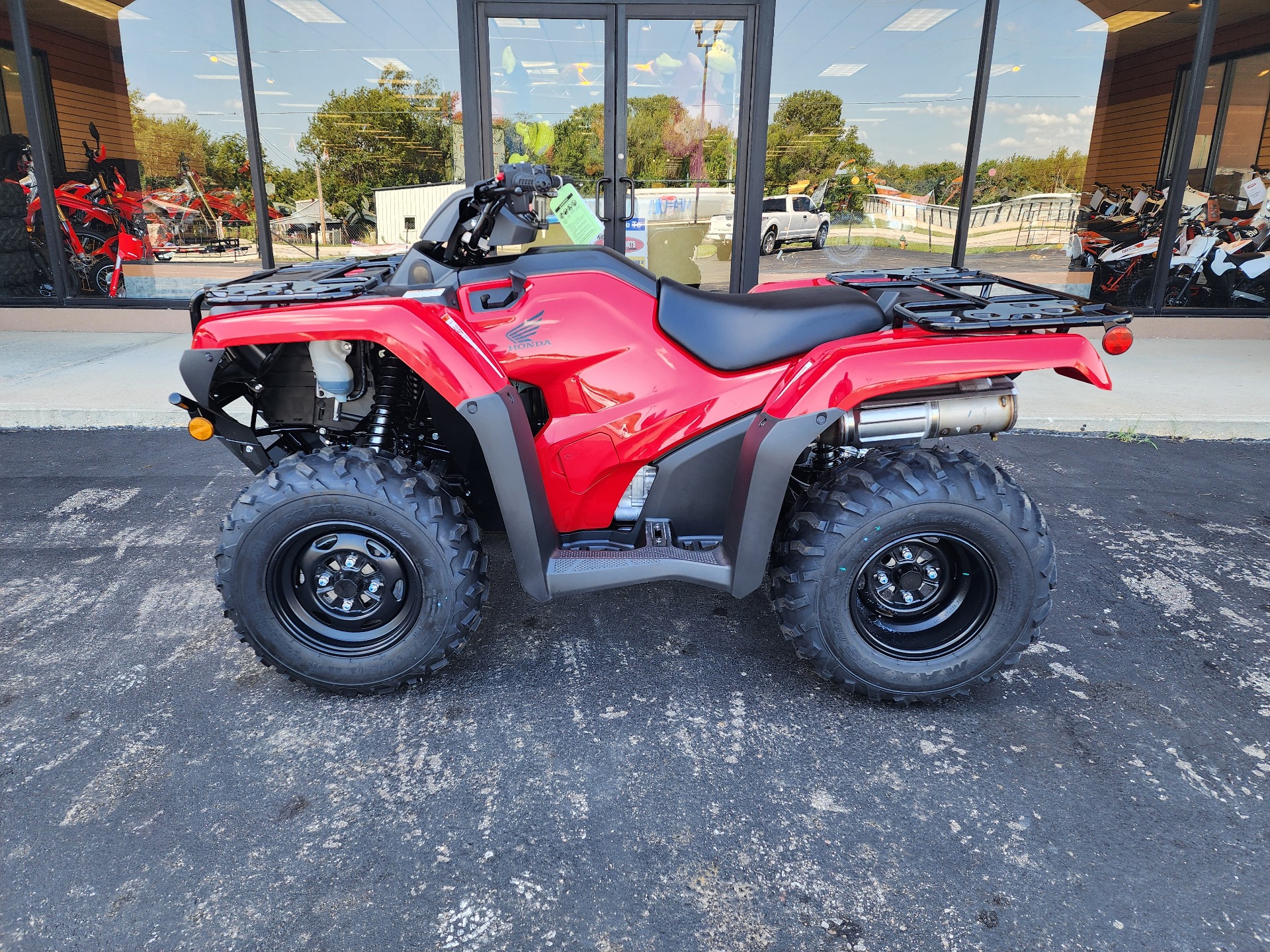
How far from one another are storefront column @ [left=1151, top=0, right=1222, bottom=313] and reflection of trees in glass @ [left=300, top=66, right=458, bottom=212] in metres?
7.43

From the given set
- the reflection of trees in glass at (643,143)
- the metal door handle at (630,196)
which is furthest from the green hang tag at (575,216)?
the metal door handle at (630,196)

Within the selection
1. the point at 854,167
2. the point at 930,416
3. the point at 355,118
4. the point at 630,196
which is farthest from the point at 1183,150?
the point at 355,118

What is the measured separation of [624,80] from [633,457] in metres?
6.33

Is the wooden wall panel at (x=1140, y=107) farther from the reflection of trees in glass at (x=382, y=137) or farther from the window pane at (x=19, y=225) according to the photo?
the window pane at (x=19, y=225)

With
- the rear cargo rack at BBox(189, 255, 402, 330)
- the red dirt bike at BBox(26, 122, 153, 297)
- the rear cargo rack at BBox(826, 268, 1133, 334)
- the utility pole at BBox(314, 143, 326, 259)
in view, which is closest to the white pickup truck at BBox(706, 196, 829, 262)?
the utility pole at BBox(314, 143, 326, 259)

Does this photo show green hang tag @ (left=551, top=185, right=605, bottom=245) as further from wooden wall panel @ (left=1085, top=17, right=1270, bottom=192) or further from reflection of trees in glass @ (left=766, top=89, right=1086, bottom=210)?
wooden wall panel @ (left=1085, top=17, right=1270, bottom=192)

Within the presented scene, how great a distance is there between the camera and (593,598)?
330cm

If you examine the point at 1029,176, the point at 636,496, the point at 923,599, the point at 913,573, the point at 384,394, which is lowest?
the point at 923,599

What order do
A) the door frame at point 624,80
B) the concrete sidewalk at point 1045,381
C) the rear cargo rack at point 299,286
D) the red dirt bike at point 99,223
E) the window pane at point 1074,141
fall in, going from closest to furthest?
the rear cargo rack at point 299,286 → the concrete sidewalk at point 1045,381 → the door frame at point 624,80 → the red dirt bike at point 99,223 → the window pane at point 1074,141

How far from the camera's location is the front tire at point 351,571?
2449 millimetres

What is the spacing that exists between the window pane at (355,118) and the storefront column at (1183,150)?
7328mm

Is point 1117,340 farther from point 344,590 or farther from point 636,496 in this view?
point 344,590

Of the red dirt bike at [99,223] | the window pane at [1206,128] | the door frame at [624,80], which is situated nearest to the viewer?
the door frame at [624,80]

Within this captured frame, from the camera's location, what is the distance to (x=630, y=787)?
226cm
